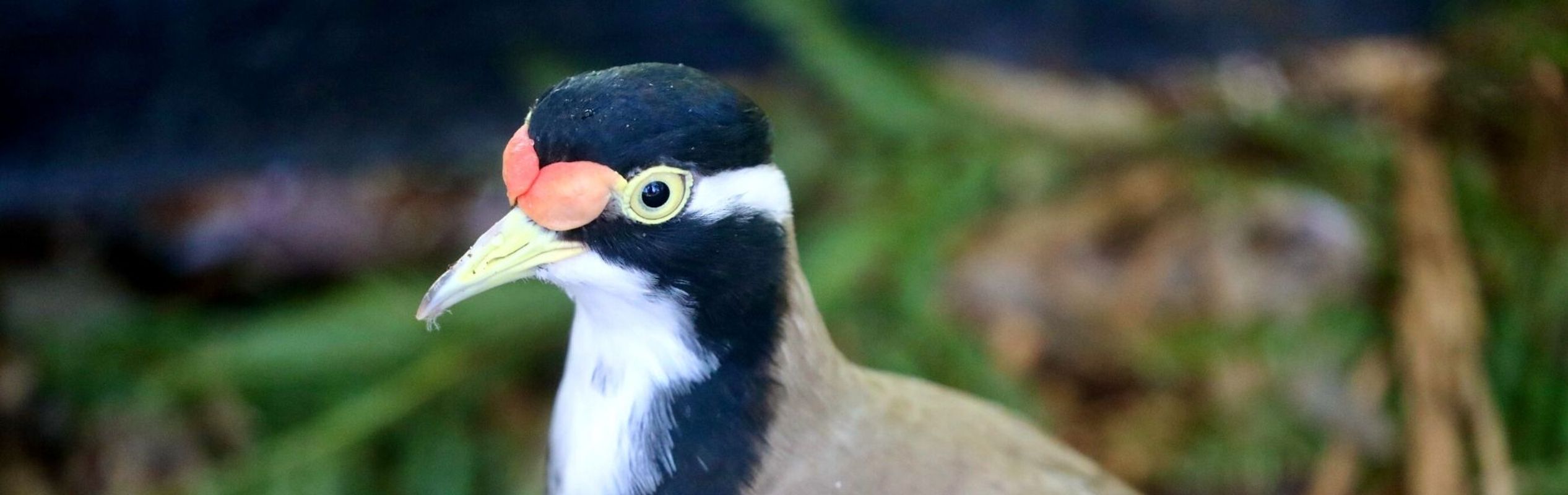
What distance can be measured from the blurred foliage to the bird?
0.67m

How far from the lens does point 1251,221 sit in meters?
2.38

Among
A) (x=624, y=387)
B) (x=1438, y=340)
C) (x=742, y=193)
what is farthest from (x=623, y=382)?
(x=1438, y=340)

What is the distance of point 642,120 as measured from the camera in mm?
1035

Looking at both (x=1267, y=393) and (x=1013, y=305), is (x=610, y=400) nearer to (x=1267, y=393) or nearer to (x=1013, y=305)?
(x=1013, y=305)

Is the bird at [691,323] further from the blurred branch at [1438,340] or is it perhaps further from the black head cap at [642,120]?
the blurred branch at [1438,340]

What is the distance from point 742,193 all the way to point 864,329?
1002 mm

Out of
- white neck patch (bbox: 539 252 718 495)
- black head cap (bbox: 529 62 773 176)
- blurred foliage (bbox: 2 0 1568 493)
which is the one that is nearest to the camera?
black head cap (bbox: 529 62 773 176)

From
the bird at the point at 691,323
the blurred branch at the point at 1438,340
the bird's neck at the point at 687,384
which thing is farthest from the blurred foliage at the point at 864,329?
the bird's neck at the point at 687,384

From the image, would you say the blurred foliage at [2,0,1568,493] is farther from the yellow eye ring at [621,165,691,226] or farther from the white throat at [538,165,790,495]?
the yellow eye ring at [621,165,691,226]

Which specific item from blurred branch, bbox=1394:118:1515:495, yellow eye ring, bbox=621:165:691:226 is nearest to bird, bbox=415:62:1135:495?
yellow eye ring, bbox=621:165:691:226

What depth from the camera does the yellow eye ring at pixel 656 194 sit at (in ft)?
3.44

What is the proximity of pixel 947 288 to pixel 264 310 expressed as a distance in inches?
45.4

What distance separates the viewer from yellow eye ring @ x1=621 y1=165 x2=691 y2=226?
105cm

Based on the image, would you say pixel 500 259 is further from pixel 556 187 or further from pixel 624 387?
pixel 624 387
